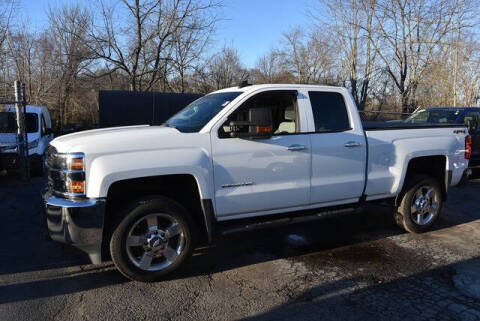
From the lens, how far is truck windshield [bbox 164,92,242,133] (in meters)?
4.21

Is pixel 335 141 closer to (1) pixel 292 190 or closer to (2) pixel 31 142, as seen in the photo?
(1) pixel 292 190

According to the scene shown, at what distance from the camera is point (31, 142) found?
10828 mm

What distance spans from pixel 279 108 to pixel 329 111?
633mm

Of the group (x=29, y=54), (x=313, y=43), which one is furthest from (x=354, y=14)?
(x=29, y=54)

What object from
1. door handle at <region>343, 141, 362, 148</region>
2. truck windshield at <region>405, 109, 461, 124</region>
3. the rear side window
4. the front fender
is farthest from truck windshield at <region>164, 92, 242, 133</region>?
truck windshield at <region>405, 109, 461, 124</region>

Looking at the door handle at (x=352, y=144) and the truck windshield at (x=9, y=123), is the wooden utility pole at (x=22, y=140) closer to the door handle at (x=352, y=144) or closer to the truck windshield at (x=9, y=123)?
the truck windshield at (x=9, y=123)

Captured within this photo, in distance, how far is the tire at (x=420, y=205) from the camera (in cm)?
539

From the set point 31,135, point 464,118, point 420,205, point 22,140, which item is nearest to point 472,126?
point 464,118

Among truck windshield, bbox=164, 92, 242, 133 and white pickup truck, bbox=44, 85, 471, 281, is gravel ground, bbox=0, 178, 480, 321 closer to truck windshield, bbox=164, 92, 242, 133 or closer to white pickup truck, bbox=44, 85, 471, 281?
white pickup truck, bbox=44, 85, 471, 281

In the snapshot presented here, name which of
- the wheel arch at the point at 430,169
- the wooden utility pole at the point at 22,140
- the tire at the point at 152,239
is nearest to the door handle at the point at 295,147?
the tire at the point at 152,239

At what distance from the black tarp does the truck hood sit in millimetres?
9726

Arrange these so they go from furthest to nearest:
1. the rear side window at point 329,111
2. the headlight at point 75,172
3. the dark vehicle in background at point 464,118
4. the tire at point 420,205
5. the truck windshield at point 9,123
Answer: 1. the truck windshield at point 9,123
2. the dark vehicle in background at point 464,118
3. the tire at point 420,205
4. the rear side window at point 329,111
5. the headlight at point 75,172

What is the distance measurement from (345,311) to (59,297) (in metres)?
2.64

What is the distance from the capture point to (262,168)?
419 cm
